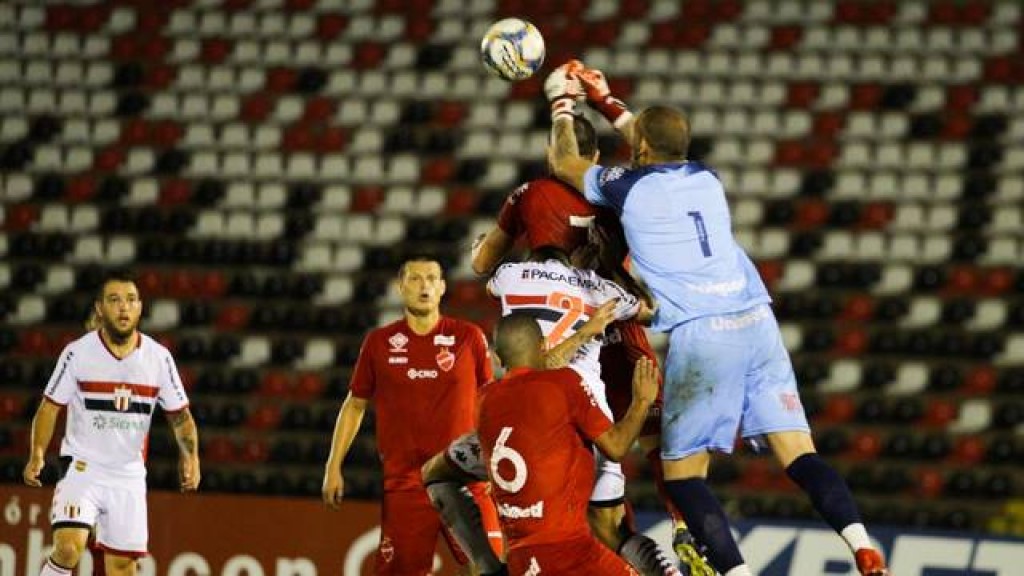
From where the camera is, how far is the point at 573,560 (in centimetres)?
639

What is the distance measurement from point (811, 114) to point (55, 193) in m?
7.04

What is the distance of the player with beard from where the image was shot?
8.99 metres

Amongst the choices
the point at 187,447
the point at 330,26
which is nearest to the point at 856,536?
the point at 187,447

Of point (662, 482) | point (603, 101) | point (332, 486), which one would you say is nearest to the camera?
point (662, 482)

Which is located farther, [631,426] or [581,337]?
[581,337]

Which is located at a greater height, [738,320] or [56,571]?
[738,320]

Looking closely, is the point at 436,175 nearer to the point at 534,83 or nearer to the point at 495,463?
the point at 534,83

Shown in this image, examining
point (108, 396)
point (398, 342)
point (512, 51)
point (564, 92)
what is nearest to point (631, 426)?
point (564, 92)

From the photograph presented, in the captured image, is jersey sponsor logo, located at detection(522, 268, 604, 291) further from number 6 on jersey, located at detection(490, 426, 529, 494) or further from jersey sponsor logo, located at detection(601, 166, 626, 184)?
number 6 on jersey, located at detection(490, 426, 529, 494)

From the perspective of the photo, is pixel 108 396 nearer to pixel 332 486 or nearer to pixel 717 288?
pixel 332 486

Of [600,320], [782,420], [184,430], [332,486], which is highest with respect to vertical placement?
[600,320]

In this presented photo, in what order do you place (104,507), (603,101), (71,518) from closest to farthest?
(603,101), (71,518), (104,507)

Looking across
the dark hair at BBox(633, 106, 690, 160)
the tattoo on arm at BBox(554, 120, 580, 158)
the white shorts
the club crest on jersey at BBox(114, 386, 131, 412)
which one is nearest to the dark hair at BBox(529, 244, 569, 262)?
the tattoo on arm at BBox(554, 120, 580, 158)

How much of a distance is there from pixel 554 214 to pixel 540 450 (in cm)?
142
